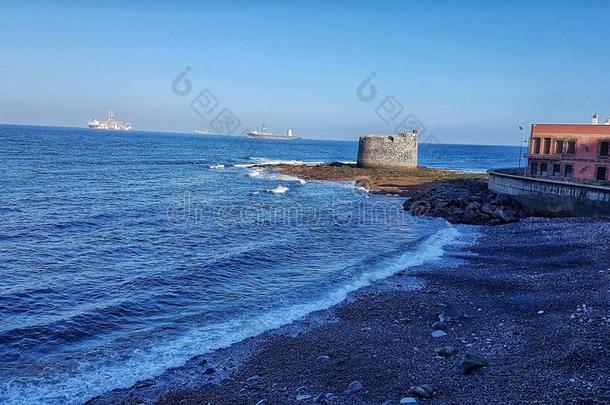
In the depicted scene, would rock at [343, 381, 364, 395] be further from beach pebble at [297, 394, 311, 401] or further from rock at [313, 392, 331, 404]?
beach pebble at [297, 394, 311, 401]

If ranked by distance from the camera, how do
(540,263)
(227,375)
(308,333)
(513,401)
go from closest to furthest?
(513,401) → (227,375) → (308,333) → (540,263)

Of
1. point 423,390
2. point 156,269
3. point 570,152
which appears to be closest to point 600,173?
point 570,152

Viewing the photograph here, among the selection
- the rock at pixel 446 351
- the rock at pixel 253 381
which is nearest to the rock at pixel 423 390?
the rock at pixel 446 351

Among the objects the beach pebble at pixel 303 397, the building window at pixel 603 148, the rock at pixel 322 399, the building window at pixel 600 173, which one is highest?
the building window at pixel 603 148

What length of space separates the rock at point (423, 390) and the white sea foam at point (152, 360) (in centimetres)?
583

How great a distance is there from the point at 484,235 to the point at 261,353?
20872mm

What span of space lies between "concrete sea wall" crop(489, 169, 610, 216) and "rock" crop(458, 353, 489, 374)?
82.8ft

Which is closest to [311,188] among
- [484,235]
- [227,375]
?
[484,235]

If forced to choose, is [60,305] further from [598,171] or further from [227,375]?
[598,171]

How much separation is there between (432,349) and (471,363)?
1.79m

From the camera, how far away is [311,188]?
53.9m

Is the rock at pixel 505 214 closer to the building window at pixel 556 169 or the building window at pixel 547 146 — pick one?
the building window at pixel 556 169

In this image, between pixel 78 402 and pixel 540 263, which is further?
pixel 540 263

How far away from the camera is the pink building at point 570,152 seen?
40469 mm
